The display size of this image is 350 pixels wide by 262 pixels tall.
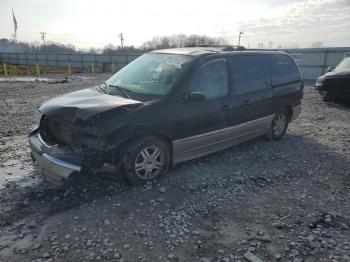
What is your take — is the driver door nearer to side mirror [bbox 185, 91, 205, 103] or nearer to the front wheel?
side mirror [bbox 185, 91, 205, 103]

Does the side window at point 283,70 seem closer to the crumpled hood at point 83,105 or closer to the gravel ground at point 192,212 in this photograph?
the gravel ground at point 192,212

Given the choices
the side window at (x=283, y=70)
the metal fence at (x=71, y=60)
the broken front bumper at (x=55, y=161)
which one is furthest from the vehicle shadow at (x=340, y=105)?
the metal fence at (x=71, y=60)

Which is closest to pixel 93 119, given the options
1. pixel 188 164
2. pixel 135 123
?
pixel 135 123

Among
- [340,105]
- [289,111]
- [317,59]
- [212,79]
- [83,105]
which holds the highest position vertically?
[317,59]

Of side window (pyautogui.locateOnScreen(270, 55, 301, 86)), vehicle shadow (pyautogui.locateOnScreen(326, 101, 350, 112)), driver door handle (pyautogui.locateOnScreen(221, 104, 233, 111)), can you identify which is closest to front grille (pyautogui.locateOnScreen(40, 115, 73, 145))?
driver door handle (pyautogui.locateOnScreen(221, 104, 233, 111))

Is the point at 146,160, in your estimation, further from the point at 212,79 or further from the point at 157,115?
the point at 212,79

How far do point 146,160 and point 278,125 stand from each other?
344 cm

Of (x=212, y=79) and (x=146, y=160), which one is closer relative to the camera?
(x=146, y=160)

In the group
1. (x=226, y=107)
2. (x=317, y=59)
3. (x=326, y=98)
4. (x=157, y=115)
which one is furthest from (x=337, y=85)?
(x=317, y=59)

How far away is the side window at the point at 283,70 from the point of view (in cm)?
577

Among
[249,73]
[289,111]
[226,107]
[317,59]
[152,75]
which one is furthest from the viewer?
[317,59]

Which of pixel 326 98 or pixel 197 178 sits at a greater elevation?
pixel 326 98

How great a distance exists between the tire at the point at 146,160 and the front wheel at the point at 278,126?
2818mm

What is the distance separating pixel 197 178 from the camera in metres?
4.34
